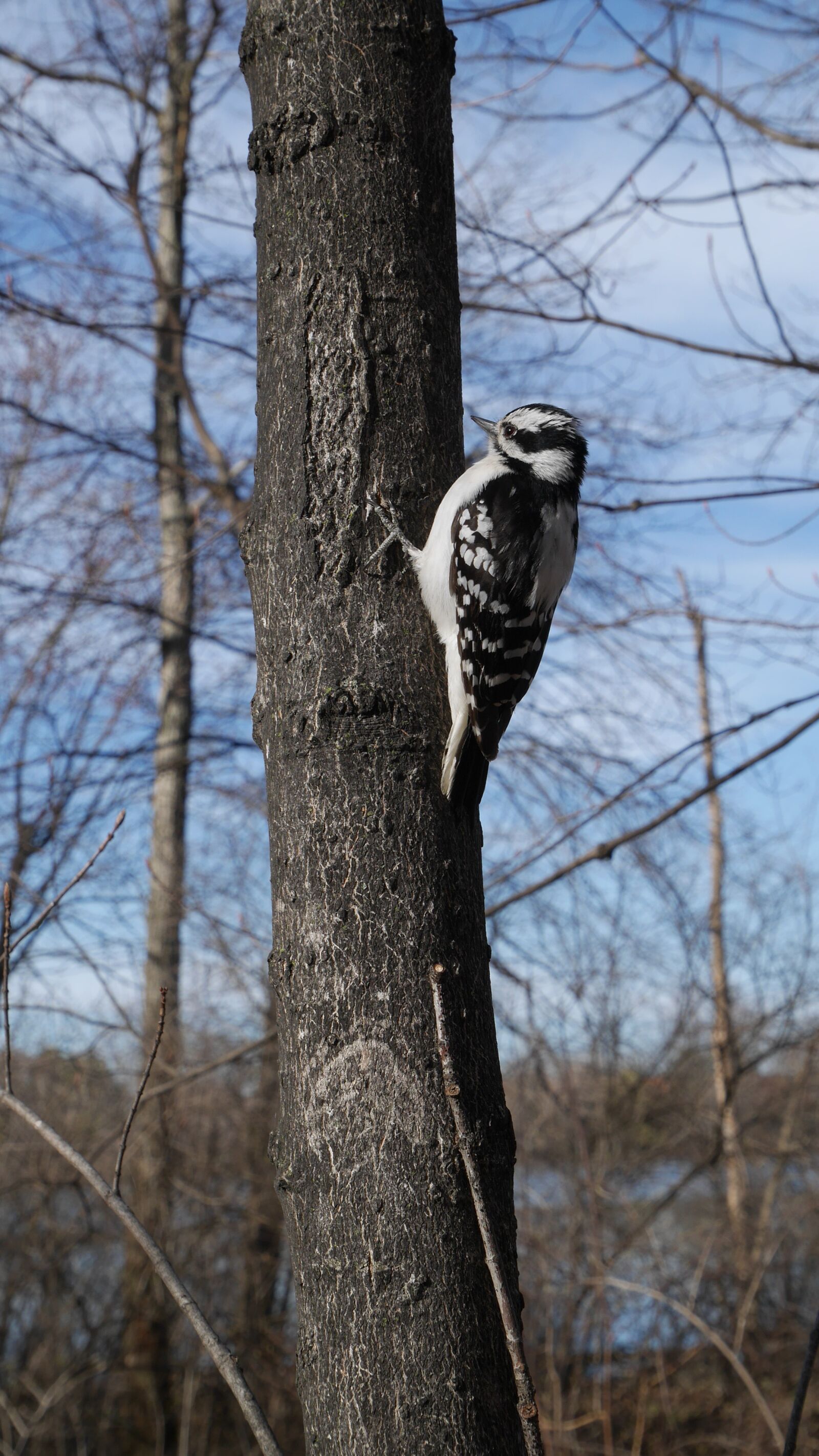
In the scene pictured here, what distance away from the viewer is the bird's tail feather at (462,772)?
5.42 feet

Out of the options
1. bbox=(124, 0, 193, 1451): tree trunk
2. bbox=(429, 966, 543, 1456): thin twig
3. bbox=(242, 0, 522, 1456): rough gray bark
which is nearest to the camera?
bbox=(429, 966, 543, 1456): thin twig

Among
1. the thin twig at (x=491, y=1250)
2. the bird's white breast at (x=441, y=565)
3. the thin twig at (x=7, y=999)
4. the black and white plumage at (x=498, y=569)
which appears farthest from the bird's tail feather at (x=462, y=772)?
the thin twig at (x=7, y=999)

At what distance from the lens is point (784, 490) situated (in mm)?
3158

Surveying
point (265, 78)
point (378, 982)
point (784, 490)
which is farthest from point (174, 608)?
point (378, 982)

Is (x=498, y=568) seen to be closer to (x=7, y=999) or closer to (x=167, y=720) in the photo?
(x=7, y=999)

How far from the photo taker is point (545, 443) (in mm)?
2998

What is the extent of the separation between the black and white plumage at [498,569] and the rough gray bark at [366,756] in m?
0.09

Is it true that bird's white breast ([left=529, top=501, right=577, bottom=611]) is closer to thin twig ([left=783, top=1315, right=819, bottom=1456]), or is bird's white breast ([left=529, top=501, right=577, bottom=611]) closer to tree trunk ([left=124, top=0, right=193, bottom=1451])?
thin twig ([left=783, top=1315, right=819, bottom=1456])

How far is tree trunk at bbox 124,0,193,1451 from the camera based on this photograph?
6.56m

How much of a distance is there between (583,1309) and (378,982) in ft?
18.8

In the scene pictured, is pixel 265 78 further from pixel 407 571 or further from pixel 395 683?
pixel 395 683

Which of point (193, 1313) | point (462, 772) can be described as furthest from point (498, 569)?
point (193, 1313)

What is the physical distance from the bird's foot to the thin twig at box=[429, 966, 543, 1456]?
26.2 inches

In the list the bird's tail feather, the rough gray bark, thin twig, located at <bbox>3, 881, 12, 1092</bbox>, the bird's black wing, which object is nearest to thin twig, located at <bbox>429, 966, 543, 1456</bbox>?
the rough gray bark
